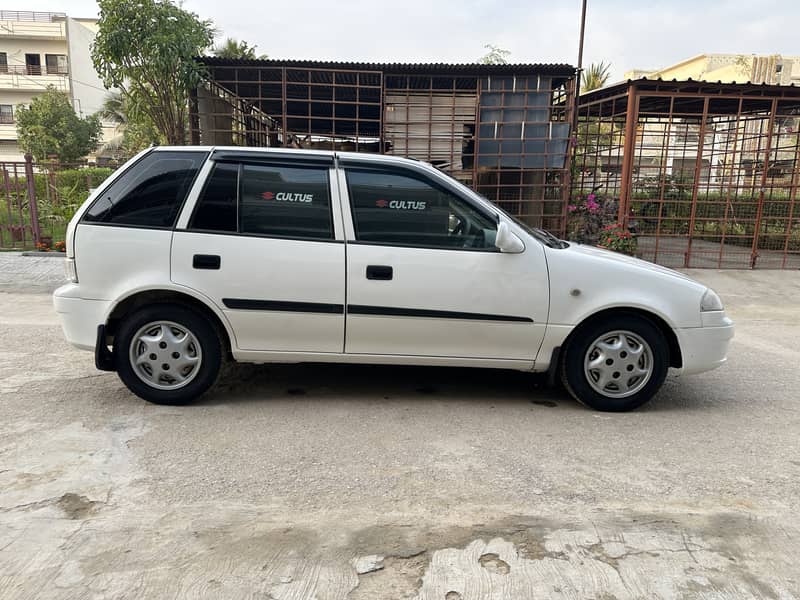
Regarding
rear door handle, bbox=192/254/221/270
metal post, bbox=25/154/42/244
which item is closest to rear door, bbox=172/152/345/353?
rear door handle, bbox=192/254/221/270

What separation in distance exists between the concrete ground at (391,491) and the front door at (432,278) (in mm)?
535

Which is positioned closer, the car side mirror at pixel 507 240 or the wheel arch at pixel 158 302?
the car side mirror at pixel 507 240

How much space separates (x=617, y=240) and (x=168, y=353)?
840cm

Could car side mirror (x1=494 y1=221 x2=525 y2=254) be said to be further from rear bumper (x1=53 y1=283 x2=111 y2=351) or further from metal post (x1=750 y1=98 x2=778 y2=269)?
metal post (x1=750 y1=98 x2=778 y2=269)

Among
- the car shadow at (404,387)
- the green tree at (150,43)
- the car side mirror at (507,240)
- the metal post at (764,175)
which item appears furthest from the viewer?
the metal post at (764,175)

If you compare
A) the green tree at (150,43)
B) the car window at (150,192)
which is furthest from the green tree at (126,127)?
the car window at (150,192)

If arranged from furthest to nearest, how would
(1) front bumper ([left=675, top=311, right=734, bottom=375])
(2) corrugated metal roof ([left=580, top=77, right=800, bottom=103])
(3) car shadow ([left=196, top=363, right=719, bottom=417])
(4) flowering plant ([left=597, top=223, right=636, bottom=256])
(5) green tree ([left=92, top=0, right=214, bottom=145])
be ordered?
(2) corrugated metal roof ([left=580, top=77, right=800, bottom=103]), (4) flowering plant ([left=597, top=223, right=636, bottom=256]), (5) green tree ([left=92, top=0, right=214, bottom=145]), (3) car shadow ([left=196, top=363, right=719, bottom=417]), (1) front bumper ([left=675, top=311, right=734, bottom=375])

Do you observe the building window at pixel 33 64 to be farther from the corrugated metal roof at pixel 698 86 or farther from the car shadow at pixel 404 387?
the car shadow at pixel 404 387

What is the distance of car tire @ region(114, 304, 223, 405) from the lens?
4.11 metres

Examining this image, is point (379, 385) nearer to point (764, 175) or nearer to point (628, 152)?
point (628, 152)

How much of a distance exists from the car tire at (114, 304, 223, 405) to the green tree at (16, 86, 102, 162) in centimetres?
3226

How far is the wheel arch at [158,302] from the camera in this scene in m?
4.10

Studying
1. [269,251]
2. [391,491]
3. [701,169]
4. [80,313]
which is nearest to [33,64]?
[701,169]

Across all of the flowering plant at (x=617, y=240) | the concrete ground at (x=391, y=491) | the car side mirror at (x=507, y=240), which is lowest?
the concrete ground at (x=391, y=491)
